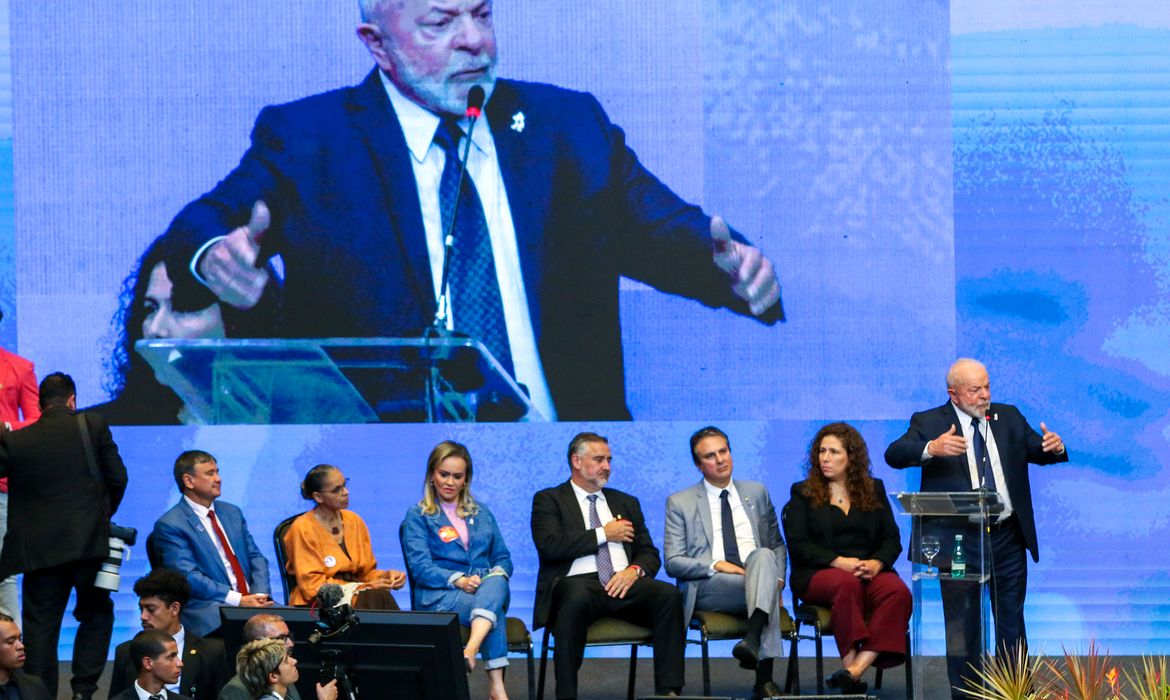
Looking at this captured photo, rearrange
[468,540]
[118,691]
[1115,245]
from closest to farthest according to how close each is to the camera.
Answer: [118,691] → [468,540] → [1115,245]

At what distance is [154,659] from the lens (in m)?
5.15

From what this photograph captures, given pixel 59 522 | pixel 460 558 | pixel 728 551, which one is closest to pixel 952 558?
pixel 728 551

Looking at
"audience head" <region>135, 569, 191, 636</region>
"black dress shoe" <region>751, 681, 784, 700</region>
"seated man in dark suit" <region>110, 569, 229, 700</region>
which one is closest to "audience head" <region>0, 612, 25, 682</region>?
"seated man in dark suit" <region>110, 569, 229, 700</region>

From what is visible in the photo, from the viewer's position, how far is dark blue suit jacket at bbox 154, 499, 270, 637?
6129mm

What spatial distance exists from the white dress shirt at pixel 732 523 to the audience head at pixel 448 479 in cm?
93

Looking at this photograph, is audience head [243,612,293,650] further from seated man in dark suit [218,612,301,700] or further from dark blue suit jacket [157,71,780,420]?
dark blue suit jacket [157,71,780,420]

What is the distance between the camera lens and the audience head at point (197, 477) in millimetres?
6297

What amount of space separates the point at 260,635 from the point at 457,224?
271 cm

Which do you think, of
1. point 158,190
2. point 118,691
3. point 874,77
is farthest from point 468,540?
point 874,77

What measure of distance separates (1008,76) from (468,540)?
10.2 ft

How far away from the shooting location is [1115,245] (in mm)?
7320

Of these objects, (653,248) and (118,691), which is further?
(653,248)

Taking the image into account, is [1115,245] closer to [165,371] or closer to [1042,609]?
[1042,609]

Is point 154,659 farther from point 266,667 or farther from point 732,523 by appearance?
point 732,523
